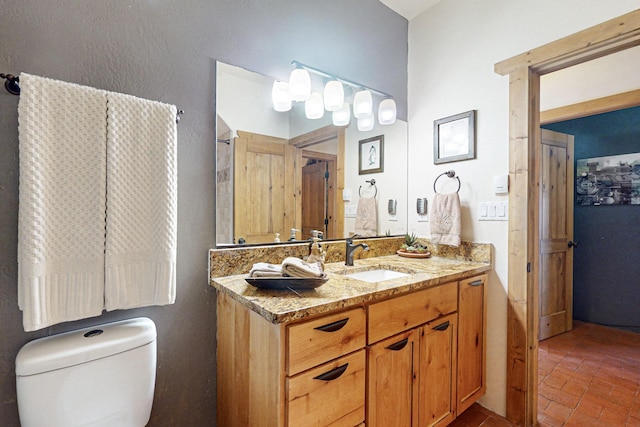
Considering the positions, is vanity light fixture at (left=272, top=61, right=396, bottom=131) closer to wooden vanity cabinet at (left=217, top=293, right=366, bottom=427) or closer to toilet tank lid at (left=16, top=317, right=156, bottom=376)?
wooden vanity cabinet at (left=217, top=293, right=366, bottom=427)

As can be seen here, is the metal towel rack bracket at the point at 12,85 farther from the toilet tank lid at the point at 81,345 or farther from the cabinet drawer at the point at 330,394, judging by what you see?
the cabinet drawer at the point at 330,394

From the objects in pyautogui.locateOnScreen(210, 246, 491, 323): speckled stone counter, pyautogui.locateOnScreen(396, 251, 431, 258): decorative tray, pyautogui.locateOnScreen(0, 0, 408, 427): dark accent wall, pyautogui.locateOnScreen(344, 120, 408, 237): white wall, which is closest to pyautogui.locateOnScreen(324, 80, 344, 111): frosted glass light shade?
pyautogui.locateOnScreen(0, 0, 408, 427): dark accent wall

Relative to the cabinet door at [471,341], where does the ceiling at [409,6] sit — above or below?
above

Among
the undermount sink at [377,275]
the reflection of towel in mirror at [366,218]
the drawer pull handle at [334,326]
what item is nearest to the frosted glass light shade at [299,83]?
the reflection of towel in mirror at [366,218]

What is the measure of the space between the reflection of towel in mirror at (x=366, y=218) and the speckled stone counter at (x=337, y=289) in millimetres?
289

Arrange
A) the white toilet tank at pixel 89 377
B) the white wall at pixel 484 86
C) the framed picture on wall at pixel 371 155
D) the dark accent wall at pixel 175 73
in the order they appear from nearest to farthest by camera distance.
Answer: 1. the white toilet tank at pixel 89 377
2. the dark accent wall at pixel 175 73
3. the white wall at pixel 484 86
4. the framed picture on wall at pixel 371 155

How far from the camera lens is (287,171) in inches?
67.9

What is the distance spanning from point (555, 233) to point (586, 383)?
1377mm

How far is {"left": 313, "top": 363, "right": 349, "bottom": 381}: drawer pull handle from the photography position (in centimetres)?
105

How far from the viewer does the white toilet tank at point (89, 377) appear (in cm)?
91

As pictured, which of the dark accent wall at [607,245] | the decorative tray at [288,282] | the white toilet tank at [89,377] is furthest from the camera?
the dark accent wall at [607,245]

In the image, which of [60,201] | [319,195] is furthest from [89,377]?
[319,195]

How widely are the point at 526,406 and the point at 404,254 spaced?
1.05 m

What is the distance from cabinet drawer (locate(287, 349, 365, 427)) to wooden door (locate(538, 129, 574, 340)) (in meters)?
2.53
